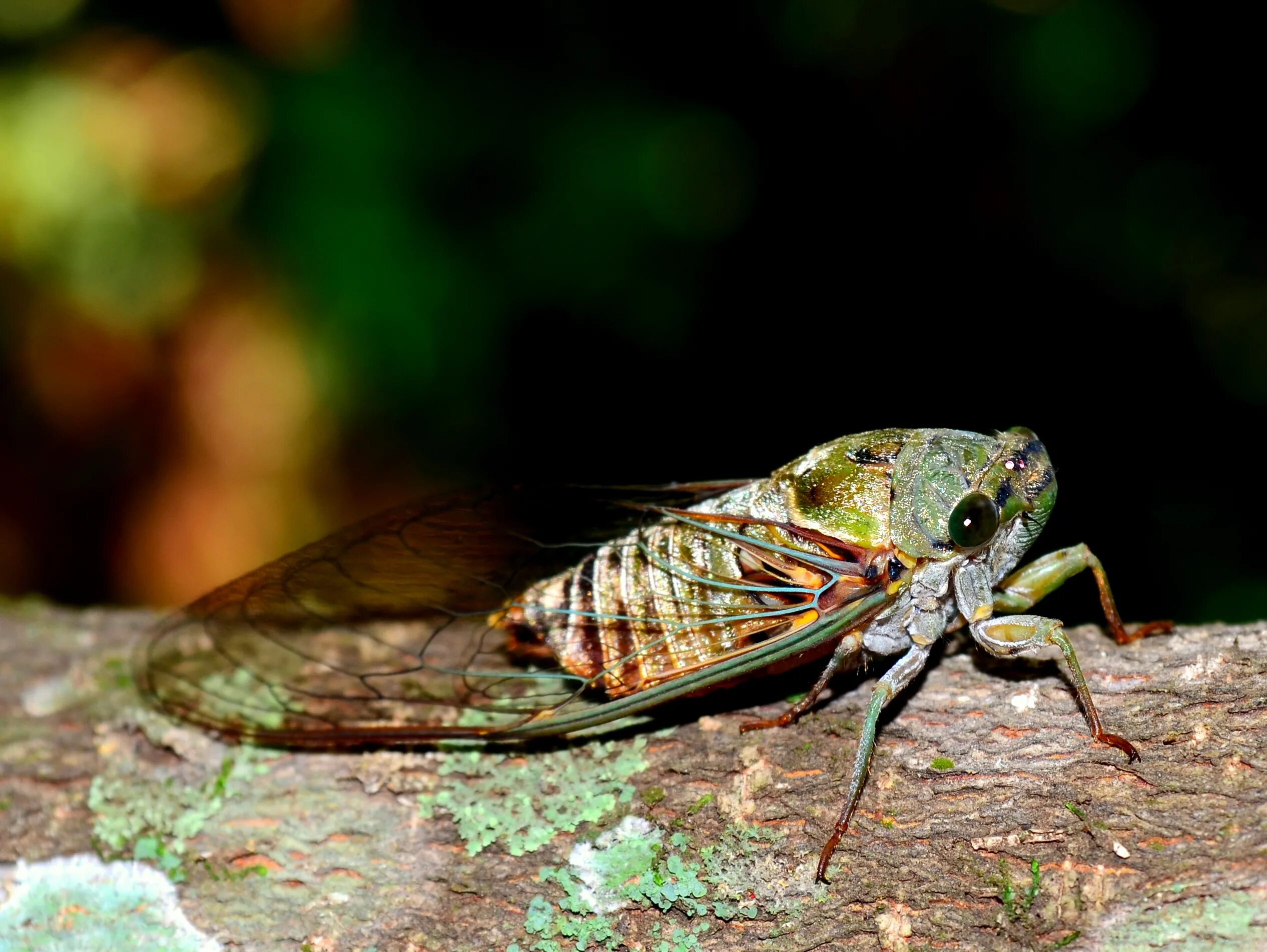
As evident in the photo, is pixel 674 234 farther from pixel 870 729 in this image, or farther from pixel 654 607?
pixel 870 729

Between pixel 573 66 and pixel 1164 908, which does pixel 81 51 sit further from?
pixel 1164 908

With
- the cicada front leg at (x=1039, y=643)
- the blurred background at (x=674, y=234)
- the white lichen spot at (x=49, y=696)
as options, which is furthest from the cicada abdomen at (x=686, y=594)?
the blurred background at (x=674, y=234)

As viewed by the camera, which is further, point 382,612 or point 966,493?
point 382,612

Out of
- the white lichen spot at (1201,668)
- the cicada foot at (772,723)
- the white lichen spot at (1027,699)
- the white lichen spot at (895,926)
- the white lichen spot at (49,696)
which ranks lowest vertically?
the white lichen spot at (49,696)

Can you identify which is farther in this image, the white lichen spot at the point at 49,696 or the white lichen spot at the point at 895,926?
the white lichen spot at the point at 49,696

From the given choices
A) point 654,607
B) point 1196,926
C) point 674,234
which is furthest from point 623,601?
point 674,234

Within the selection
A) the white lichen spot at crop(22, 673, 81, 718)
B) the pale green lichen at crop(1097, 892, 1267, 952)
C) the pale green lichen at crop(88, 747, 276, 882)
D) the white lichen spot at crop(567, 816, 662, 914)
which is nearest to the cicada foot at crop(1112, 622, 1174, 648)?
the pale green lichen at crop(1097, 892, 1267, 952)

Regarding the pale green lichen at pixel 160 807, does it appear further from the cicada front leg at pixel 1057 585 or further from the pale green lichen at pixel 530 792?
the cicada front leg at pixel 1057 585
